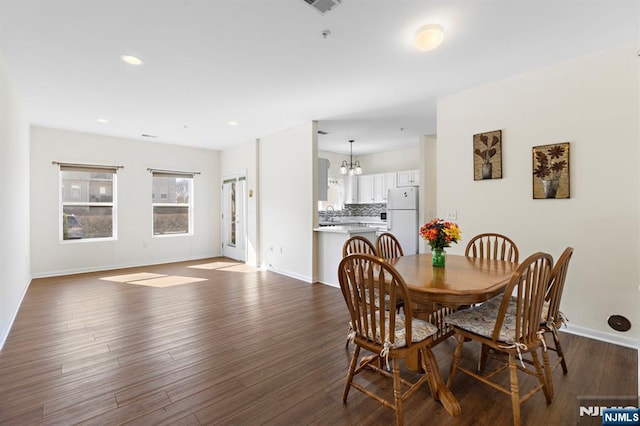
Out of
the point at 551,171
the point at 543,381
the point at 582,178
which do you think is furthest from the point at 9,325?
the point at 582,178

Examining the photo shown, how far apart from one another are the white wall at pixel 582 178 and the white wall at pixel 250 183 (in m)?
4.13

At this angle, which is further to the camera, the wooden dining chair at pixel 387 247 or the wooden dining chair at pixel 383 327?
the wooden dining chair at pixel 387 247

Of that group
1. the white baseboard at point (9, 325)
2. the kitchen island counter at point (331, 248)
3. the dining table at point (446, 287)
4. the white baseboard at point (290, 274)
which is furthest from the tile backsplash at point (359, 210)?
the white baseboard at point (9, 325)

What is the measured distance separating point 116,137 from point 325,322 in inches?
220

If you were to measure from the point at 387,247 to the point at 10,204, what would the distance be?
4.00 metres

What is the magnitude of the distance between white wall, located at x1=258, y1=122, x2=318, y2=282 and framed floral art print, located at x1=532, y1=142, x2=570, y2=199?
9.69 feet

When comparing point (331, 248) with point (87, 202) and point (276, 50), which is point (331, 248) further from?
point (87, 202)

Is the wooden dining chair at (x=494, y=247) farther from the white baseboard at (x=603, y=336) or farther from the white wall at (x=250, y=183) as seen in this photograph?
the white wall at (x=250, y=183)

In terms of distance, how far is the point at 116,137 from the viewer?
6.04 m

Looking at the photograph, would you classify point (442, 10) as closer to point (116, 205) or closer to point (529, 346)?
point (529, 346)

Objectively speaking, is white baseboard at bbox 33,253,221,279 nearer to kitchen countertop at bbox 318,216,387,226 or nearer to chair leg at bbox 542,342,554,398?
kitchen countertop at bbox 318,216,387,226

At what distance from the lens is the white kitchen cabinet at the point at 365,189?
750cm

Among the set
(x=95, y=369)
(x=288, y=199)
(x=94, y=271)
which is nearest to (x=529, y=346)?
(x=95, y=369)

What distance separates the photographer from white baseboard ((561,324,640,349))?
2.61 m
